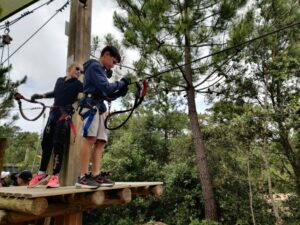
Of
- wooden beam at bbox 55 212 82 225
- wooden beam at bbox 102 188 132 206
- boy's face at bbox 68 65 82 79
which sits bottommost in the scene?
wooden beam at bbox 55 212 82 225

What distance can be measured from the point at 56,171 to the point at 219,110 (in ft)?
21.2

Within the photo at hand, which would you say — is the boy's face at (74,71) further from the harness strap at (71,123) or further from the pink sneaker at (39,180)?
the pink sneaker at (39,180)

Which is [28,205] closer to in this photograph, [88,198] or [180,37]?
[88,198]

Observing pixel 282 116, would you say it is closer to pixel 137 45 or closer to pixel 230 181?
pixel 230 181

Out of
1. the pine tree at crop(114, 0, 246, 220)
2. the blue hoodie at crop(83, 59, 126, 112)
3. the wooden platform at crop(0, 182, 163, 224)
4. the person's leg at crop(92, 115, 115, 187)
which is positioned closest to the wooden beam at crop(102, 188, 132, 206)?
the wooden platform at crop(0, 182, 163, 224)

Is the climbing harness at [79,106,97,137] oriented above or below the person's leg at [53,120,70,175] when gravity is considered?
above

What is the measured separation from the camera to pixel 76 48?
2777 millimetres

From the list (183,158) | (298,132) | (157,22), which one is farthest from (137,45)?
(298,132)

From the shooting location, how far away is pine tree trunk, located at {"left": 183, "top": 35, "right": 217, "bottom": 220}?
720 centimetres

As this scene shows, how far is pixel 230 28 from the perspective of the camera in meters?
7.01

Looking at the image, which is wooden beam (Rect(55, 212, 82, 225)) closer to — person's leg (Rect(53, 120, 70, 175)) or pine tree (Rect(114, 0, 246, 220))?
person's leg (Rect(53, 120, 70, 175))

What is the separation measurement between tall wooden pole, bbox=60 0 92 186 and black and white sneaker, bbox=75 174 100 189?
41cm

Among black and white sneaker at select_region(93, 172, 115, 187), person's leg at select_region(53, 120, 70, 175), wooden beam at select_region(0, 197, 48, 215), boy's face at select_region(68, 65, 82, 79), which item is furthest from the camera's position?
boy's face at select_region(68, 65, 82, 79)

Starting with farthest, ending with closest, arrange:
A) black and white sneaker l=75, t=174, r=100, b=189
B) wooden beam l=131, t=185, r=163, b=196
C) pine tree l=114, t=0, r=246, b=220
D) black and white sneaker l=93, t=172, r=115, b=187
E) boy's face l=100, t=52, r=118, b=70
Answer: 1. pine tree l=114, t=0, r=246, b=220
2. wooden beam l=131, t=185, r=163, b=196
3. boy's face l=100, t=52, r=118, b=70
4. black and white sneaker l=93, t=172, r=115, b=187
5. black and white sneaker l=75, t=174, r=100, b=189
